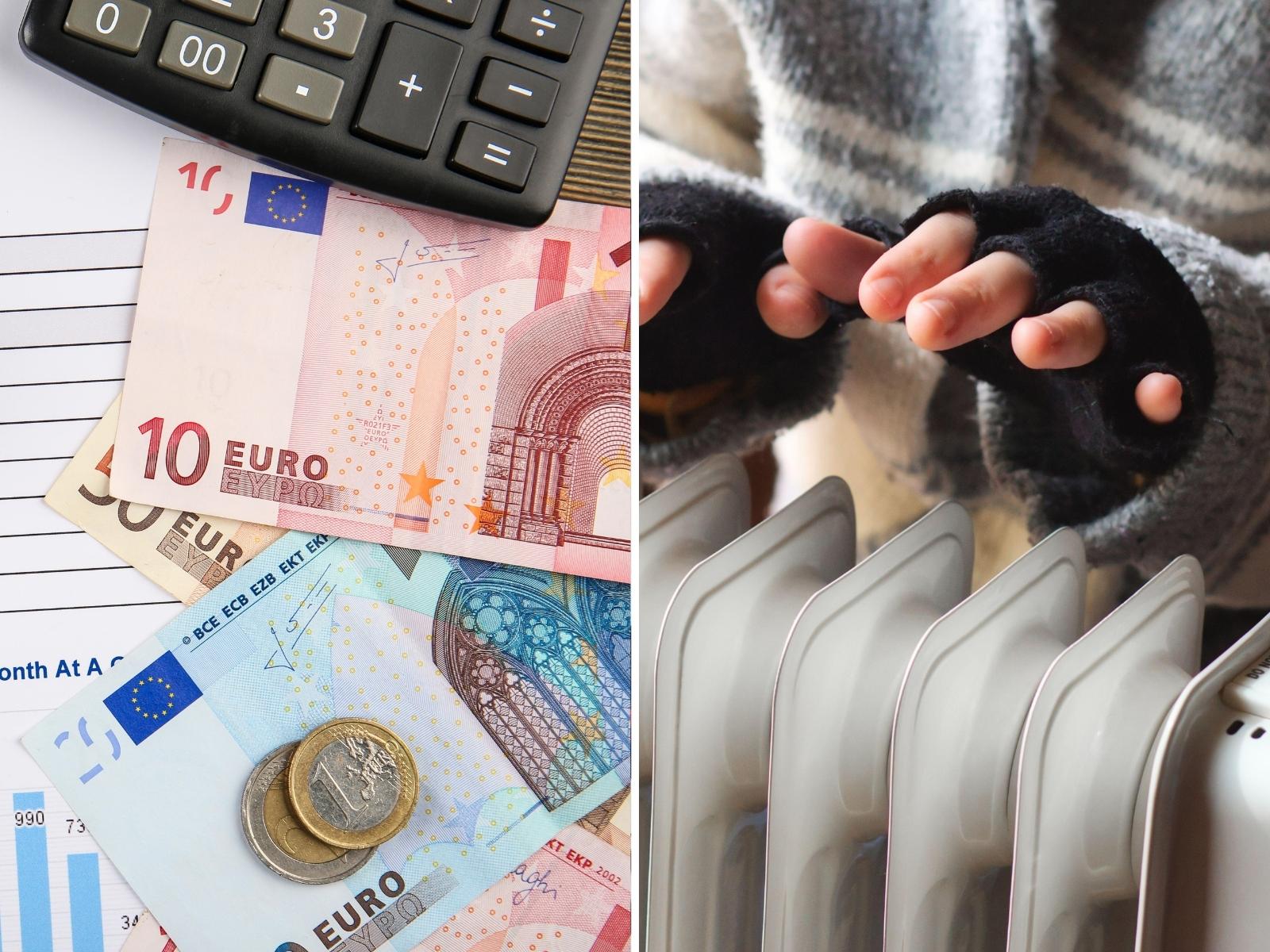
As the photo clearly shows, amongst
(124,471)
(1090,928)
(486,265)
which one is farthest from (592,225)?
(1090,928)

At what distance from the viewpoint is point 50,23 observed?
0.98ft

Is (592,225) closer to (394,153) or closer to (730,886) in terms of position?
(394,153)

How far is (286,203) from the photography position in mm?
324

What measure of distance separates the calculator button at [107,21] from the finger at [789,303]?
23 centimetres

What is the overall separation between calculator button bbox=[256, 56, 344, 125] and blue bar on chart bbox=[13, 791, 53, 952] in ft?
0.79

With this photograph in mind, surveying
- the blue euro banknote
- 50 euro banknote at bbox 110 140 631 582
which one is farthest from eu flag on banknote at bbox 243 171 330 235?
the blue euro banknote

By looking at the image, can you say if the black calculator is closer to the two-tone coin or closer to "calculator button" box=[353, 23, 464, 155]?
"calculator button" box=[353, 23, 464, 155]

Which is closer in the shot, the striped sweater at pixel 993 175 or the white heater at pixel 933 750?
the white heater at pixel 933 750

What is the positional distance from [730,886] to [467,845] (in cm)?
11

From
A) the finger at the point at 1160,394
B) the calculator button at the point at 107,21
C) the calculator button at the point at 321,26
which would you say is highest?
the finger at the point at 1160,394

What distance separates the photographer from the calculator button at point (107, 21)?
0.30m
